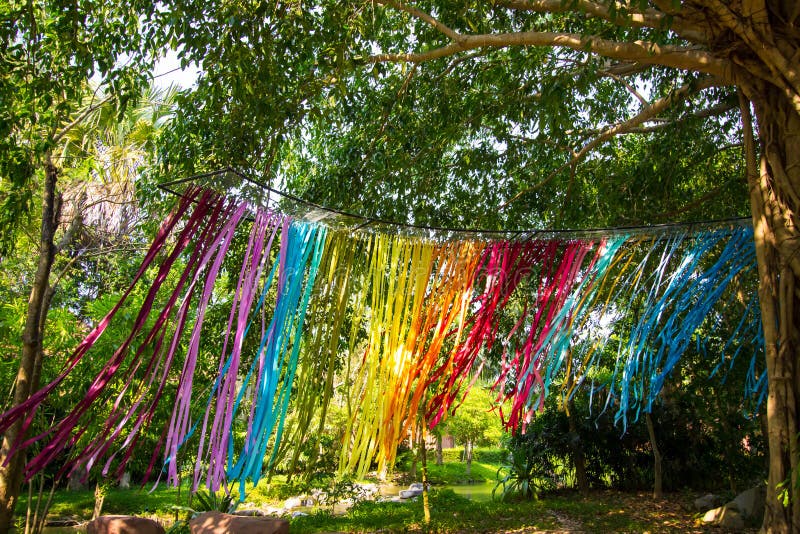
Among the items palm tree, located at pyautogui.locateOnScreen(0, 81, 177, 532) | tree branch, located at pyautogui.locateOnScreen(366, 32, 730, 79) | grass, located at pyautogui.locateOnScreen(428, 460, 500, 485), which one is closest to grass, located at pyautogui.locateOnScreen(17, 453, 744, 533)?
palm tree, located at pyautogui.locateOnScreen(0, 81, 177, 532)

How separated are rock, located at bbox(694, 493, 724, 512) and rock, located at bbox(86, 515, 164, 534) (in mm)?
5056

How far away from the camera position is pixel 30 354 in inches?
166

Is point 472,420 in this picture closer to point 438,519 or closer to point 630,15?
point 438,519

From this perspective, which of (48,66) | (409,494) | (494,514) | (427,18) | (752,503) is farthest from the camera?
(409,494)

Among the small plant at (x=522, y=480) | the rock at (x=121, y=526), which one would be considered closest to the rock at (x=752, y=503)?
the small plant at (x=522, y=480)

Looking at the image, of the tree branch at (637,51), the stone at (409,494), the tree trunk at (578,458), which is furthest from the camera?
the stone at (409,494)

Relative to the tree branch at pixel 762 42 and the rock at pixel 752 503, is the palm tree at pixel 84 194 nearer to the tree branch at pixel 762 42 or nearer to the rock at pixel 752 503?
the tree branch at pixel 762 42

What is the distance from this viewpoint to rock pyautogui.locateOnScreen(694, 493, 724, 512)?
6263 millimetres

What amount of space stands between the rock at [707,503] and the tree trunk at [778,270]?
452 cm

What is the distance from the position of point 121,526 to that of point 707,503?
538 centimetres

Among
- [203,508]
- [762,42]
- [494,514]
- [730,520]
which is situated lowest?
[494,514]

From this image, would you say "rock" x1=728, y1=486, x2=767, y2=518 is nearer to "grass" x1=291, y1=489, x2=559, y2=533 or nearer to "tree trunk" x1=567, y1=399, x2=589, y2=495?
"grass" x1=291, y1=489, x2=559, y2=533

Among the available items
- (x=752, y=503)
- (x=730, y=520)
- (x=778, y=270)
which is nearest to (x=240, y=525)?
(x=778, y=270)

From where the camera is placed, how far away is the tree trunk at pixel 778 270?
7.36ft
